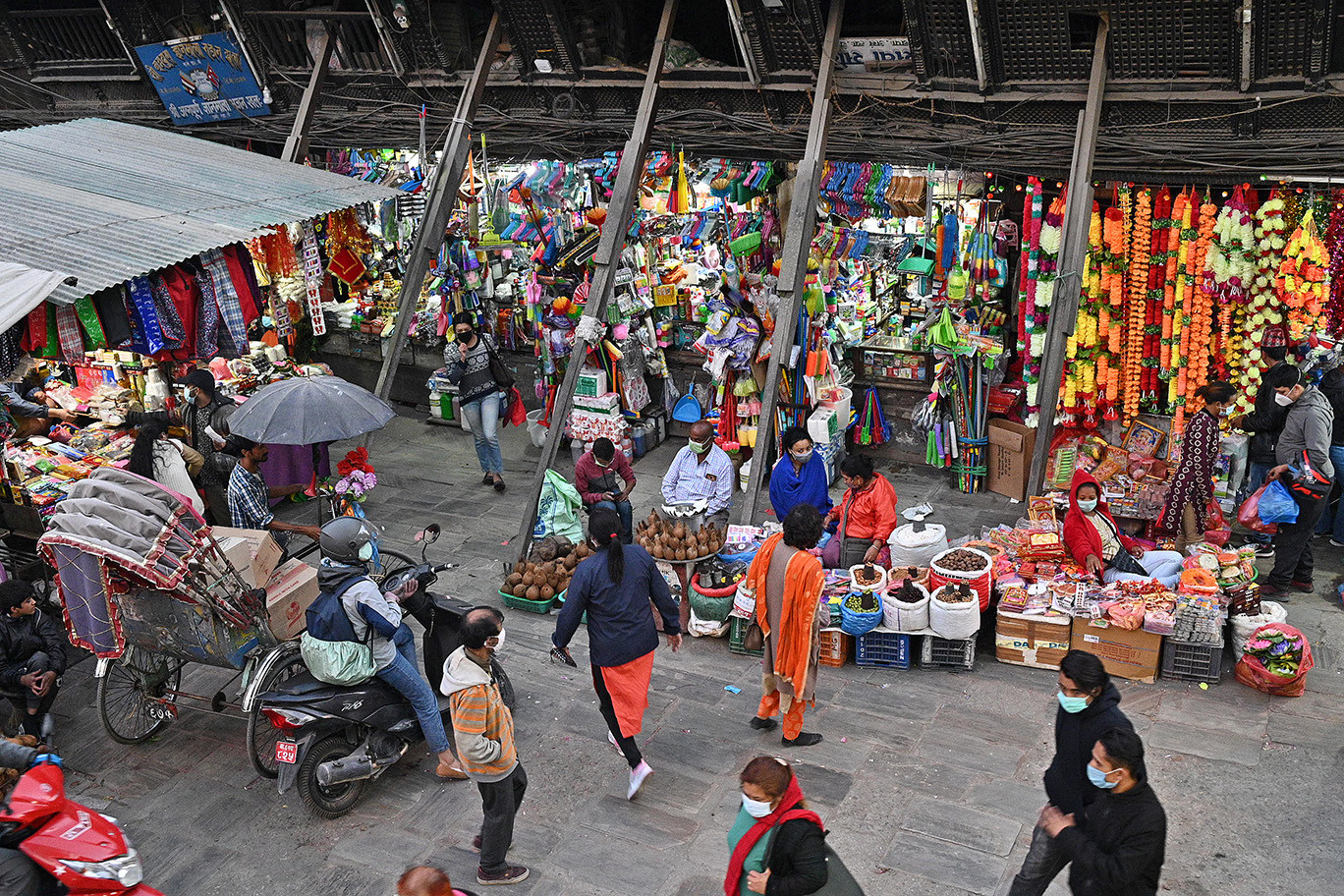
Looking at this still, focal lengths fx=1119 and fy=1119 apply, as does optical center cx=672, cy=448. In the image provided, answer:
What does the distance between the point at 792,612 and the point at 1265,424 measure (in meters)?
4.21

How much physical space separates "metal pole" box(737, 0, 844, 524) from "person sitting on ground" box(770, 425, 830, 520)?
20 centimetres

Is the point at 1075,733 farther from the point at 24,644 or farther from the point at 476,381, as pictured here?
the point at 476,381

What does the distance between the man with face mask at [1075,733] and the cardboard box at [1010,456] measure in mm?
5647

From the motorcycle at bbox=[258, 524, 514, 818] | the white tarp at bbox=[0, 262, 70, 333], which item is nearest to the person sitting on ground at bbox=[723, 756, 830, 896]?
the motorcycle at bbox=[258, 524, 514, 818]

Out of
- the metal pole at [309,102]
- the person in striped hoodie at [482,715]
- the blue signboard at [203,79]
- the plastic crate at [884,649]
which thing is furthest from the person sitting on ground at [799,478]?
the blue signboard at [203,79]

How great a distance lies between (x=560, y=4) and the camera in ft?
33.4

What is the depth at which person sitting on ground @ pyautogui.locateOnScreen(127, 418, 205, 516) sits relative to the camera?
8.00 m

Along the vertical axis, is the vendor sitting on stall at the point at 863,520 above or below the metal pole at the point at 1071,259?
below

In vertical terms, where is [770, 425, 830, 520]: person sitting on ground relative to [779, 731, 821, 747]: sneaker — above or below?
above

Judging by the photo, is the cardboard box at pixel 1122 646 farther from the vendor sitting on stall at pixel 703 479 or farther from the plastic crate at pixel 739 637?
the vendor sitting on stall at pixel 703 479

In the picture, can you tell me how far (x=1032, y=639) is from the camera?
7.41 meters

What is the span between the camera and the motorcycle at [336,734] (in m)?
6.07

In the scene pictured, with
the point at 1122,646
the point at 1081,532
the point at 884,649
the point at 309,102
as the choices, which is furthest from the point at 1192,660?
the point at 309,102

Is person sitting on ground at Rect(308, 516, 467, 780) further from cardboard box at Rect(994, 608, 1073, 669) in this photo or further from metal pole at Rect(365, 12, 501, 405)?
metal pole at Rect(365, 12, 501, 405)
